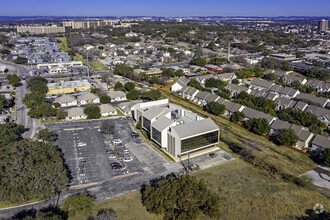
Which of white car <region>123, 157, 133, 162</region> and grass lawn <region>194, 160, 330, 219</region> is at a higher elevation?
white car <region>123, 157, 133, 162</region>

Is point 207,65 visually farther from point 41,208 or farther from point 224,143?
point 41,208

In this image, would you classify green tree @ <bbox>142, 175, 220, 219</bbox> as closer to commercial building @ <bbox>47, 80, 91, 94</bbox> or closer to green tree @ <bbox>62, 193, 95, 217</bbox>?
green tree @ <bbox>62, 193, 95, 217</bbox>

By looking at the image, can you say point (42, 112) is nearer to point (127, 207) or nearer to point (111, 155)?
point (111, 155)

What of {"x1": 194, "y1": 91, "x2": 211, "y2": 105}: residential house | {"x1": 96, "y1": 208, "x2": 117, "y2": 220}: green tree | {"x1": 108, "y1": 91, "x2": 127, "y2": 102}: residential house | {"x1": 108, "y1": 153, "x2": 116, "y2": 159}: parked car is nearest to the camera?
{"x1": 96, "y1": 208, "x2": 117, "y2": 220}: green tree

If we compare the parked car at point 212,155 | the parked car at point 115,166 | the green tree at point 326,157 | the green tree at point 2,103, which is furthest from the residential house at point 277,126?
the green tree at point 2,103

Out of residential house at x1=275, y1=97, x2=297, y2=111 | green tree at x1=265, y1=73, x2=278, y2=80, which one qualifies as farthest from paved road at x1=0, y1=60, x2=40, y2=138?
green tree at x1=265, y1=73, x2=278, y2=80

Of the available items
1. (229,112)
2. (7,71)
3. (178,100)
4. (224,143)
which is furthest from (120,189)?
(7,71)

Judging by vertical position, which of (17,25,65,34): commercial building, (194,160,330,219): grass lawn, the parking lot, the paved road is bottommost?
(194,160,330,219): grass lawn

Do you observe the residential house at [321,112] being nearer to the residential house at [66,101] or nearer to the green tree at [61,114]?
the green tree at [61,114]
